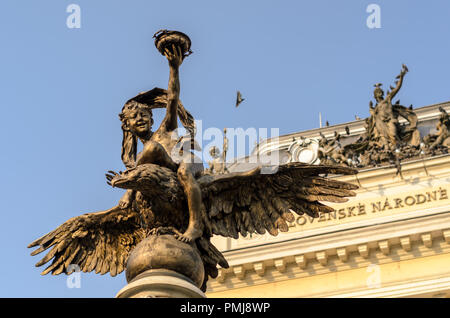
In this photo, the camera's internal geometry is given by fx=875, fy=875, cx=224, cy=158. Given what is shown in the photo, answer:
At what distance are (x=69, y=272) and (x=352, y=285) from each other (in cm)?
1922

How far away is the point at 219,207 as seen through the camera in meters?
7.92

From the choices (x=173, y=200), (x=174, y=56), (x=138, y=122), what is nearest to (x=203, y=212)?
(x=173, y=200)

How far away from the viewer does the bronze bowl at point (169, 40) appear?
307 inches

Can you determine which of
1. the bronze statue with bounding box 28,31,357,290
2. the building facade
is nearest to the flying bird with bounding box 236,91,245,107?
the building facade

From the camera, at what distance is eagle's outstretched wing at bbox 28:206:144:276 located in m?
8.18

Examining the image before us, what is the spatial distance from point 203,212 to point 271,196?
691mm

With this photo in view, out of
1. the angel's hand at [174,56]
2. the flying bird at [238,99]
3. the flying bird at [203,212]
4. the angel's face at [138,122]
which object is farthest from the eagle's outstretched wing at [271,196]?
the flying bird at [238,99]

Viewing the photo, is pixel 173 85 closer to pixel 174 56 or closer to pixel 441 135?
pixel 174 56

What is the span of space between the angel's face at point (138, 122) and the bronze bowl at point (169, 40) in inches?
27.2

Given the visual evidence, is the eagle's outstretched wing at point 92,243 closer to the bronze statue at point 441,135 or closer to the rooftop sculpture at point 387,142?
the rooftop sculpture at point 387,142

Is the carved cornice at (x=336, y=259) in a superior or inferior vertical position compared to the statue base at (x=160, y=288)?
superior

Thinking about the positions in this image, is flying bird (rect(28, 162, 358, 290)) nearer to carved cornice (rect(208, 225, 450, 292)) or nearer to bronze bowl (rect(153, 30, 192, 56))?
bronze bowl (rect(153, 30, 192, 56))
